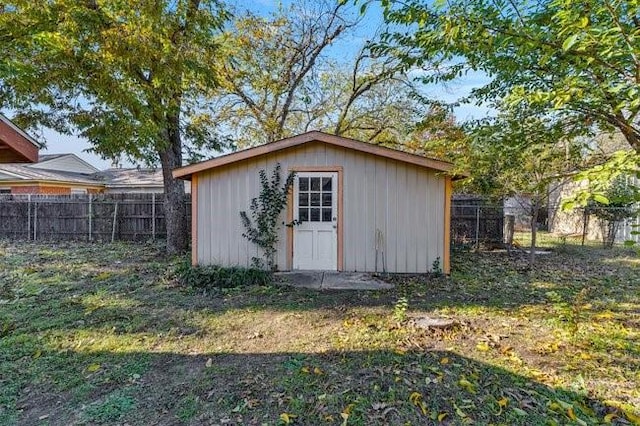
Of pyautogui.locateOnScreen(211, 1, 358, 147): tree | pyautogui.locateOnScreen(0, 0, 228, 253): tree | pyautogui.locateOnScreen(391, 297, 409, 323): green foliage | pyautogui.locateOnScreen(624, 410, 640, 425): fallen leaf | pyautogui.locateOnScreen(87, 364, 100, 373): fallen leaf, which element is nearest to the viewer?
pyautogui.locateOnScreen(624, 410, 640, 425): fallen leaf

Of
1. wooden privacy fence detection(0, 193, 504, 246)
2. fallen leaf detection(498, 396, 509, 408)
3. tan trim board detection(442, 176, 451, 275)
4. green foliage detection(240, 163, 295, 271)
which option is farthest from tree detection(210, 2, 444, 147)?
fallen leaf detection(498, 396, 509, 408)

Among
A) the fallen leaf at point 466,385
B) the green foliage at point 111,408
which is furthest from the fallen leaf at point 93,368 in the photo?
the fallen leaf at point 466,385

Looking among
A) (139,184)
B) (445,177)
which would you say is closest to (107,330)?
(445,177)

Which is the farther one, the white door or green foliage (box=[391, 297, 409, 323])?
the white door

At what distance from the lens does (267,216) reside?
23.7 ft

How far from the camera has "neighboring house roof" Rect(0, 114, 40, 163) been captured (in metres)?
3.27

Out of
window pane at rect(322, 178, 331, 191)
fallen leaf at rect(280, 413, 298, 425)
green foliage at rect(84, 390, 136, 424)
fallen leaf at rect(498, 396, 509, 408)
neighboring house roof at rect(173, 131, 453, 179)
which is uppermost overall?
neighboring house roof at rect(173, 131, 453, 179)

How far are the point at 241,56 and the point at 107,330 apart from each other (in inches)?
436

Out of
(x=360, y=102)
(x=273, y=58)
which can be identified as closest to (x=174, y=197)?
(x=273, y=58)

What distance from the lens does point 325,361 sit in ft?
11.6

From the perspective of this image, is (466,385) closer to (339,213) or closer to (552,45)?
(552,45)

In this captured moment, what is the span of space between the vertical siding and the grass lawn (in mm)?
916

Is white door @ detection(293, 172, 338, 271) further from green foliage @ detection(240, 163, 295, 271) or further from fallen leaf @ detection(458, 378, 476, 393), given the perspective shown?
fallen leaf @ detection(458, 378, 476, 393)

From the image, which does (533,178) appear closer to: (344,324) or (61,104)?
(344,324)
